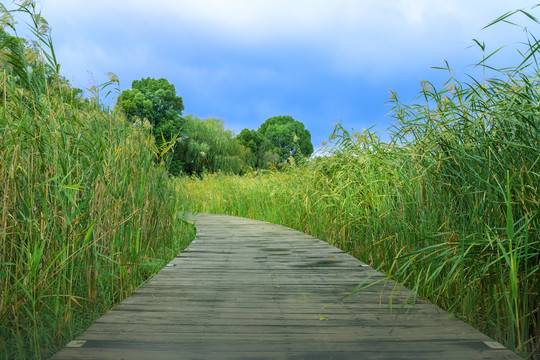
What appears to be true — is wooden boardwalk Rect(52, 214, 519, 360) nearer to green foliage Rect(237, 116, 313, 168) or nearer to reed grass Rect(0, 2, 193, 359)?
reed grass Rect(0, 2, 193, 359)

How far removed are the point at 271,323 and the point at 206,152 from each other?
70.0 feet

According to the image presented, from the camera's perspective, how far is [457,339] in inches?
76.5

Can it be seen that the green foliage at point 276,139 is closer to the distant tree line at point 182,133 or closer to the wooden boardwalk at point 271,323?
the distant tree line at point 182,133

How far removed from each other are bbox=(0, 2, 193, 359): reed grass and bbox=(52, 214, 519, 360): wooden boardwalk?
306 mm

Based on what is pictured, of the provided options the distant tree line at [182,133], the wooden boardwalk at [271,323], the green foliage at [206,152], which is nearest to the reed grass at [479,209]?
the wooden boardwalk at [271,323]

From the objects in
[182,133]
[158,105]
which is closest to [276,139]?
[182,133]

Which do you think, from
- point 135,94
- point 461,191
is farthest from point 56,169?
point 135,94

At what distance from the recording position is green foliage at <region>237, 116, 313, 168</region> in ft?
103

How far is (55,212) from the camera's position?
243cm

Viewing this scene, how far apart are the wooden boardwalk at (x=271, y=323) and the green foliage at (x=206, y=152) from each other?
61.2 feet

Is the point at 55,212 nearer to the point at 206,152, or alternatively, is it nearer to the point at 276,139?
the point at 206,152

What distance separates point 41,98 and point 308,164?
4456 millimetres

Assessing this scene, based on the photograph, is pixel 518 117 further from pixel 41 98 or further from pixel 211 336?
pixel 41 98

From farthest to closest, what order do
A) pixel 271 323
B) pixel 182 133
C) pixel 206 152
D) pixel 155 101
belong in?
pixel 206 152 → pixel 182 133 → pixel 155 101 → pixel 271 323
